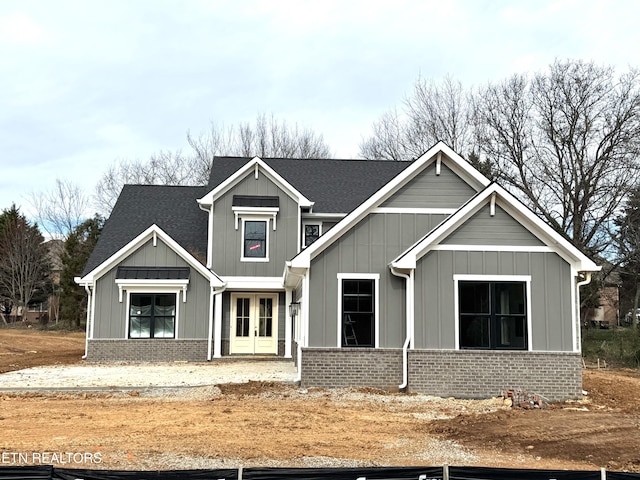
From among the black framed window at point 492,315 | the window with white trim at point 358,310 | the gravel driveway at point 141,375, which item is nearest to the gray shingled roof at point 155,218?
the gravel driveway at point 141,375

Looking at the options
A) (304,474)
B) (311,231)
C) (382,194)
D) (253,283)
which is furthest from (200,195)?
(304,474)

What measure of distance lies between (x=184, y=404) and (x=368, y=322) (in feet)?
14.8

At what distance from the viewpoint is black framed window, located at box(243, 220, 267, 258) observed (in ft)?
72.9

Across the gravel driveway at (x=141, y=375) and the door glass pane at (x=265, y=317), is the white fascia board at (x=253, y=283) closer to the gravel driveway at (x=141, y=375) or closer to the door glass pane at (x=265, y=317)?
the door glass pane at (x=265, y=317)

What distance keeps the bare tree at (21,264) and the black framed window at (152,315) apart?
2937 cm

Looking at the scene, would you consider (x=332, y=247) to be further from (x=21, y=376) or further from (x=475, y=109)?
(x=475, y=109)

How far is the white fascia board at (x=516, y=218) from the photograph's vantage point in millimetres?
13539

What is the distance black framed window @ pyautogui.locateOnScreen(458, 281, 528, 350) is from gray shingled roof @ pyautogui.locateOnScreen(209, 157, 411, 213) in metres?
9.73

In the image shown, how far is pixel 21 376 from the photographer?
638 inches

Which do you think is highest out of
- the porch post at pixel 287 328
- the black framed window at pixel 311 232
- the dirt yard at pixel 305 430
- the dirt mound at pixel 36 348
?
the black framed window at pixel 311 232

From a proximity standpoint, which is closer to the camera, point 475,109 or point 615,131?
point 615,131

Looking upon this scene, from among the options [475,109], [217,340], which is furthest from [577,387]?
[475,109]

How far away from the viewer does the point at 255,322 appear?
73.0 ft

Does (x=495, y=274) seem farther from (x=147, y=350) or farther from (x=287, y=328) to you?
(x=147, y=350)
